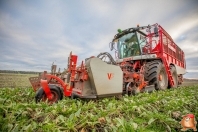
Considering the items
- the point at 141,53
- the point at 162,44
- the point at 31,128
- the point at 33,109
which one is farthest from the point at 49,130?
the point at 162,44

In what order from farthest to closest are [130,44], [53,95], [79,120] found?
[130,44]
[53,95]
[79,120]

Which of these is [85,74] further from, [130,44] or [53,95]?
[130,44]

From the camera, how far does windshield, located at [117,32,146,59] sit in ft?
20.5

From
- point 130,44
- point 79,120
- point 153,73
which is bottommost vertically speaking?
point 79,120

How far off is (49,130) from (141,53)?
5391 mm

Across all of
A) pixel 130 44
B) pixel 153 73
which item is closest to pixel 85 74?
pixel 153 73

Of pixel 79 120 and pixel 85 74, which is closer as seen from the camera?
pixel 79 120

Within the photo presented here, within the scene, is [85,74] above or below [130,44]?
below

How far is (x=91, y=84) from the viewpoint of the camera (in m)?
3.30

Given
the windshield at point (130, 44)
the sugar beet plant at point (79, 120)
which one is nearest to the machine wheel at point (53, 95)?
the sugar beet plant at point (79, 120)

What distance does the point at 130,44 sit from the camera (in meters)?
6.57

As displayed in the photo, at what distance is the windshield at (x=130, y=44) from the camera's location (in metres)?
6.26

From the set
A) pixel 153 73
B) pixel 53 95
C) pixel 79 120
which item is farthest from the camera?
pixel 153 73

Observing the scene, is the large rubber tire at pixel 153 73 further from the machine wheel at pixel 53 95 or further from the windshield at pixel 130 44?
the machine wheel at pixel 53 95
